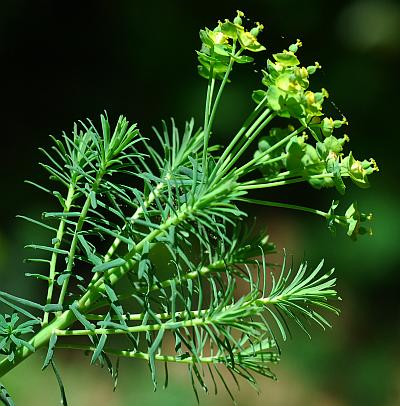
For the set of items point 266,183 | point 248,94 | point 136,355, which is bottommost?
point 136,355

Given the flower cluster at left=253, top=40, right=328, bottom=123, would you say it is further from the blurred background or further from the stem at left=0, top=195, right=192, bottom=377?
the blurred background

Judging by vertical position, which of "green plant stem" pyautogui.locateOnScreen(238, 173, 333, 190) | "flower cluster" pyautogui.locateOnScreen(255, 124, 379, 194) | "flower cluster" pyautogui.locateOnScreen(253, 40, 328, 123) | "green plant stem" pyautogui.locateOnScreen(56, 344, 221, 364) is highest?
"flower cluster" pyautogui.locateOnScreen(253, 40, 328, 123)

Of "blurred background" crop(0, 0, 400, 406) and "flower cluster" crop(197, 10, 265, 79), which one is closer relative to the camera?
"flower cluster" crop(197, 10, 265, 79)

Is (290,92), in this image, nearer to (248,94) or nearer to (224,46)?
(224,46)

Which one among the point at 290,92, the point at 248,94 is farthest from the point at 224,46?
the point at 248,94

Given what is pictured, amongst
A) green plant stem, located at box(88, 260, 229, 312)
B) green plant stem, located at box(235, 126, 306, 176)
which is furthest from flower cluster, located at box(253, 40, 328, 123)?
green plant stem, located at box(88, 260, 229, 312)

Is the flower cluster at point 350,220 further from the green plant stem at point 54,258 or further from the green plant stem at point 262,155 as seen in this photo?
the green plant stem at point 54,258
